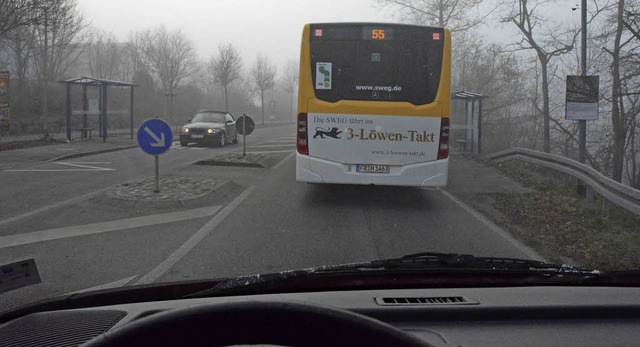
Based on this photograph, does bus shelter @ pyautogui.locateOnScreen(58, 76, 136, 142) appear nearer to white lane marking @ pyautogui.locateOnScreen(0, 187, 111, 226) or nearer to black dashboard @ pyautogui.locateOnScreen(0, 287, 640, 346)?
white lane marking @ pyautogui.locateOnScreen(0, 187, 111, 226)

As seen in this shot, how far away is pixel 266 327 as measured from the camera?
147 cm

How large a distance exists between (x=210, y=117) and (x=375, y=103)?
18473 millimetres

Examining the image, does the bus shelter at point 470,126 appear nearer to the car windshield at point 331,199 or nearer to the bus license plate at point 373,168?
the car windshield at point 331,199

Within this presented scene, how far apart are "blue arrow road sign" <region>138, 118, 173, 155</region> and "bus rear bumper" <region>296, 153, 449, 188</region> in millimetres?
2423

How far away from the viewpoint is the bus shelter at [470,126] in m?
22.2

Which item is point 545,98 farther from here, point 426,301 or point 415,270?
point 426,301

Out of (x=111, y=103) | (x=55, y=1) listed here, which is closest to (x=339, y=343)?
(x=55, y=1)

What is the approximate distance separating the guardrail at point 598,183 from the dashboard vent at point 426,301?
6.33m

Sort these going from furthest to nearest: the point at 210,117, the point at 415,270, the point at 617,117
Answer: the point at 210,117
the point at 617,117
the point at 415,270

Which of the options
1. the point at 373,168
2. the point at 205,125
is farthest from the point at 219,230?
the point at 205,125

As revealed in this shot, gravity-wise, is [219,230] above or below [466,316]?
below

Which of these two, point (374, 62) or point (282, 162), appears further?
point (282, 162)

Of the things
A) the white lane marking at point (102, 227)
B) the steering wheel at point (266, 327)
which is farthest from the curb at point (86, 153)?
the steering wheel at point (266, 327)

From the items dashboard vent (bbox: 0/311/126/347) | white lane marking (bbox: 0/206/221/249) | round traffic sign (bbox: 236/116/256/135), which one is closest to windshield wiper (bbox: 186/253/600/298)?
dashboard vent (bbox: 0/311/126/347)
